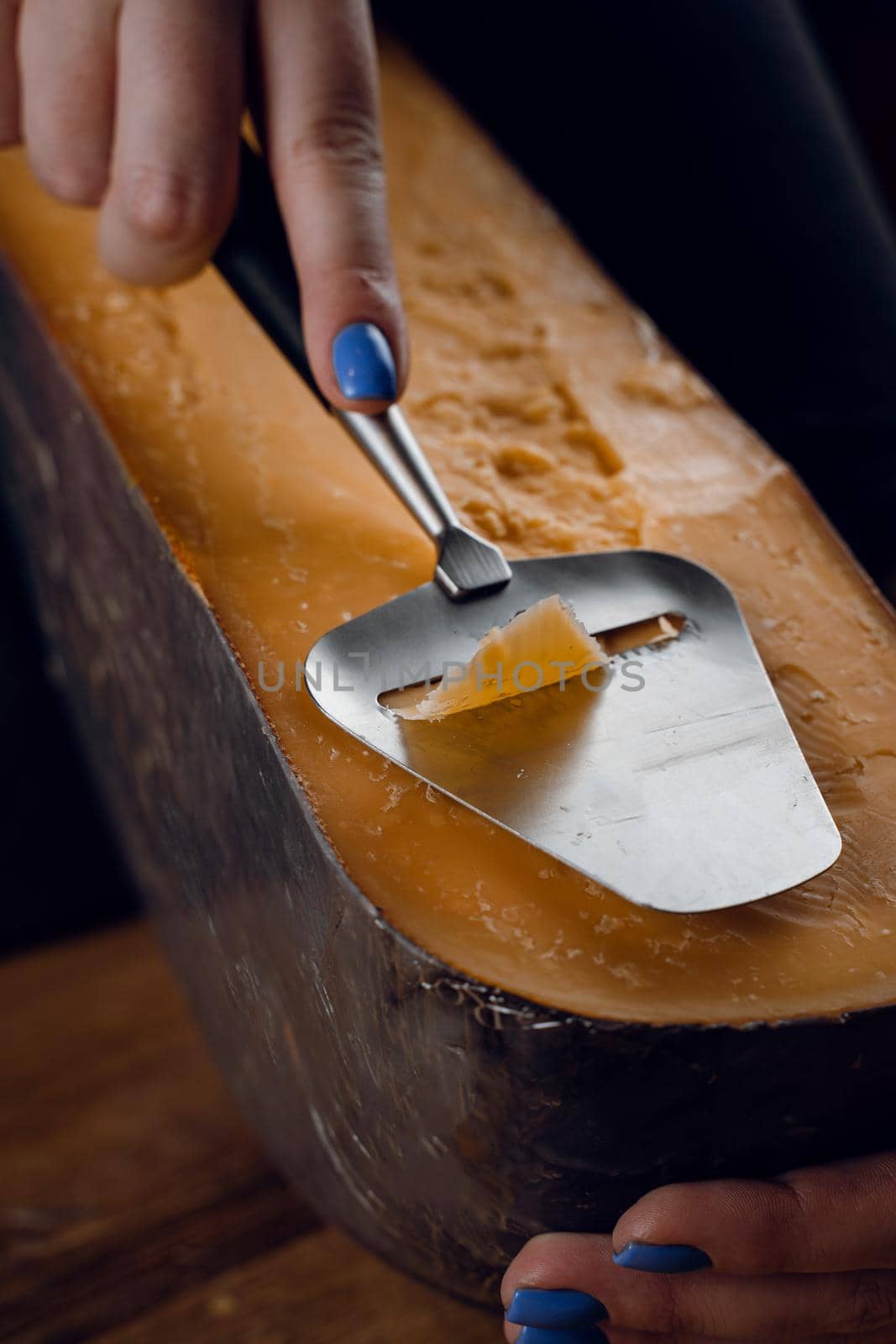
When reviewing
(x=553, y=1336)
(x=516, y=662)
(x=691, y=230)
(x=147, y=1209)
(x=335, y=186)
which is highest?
(x=335, y=186)

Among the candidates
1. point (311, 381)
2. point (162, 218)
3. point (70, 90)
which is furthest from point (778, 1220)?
point (70, 90)

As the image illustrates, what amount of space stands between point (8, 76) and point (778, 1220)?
0.84m

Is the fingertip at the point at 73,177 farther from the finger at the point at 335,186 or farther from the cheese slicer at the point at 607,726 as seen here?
the cheese slicer at the point at 607,726

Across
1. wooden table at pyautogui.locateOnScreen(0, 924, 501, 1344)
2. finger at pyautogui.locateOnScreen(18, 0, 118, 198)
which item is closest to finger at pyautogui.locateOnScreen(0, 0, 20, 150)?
Answer: finger at pyautogui.locateOnScreen(18, 0, 118, 198)

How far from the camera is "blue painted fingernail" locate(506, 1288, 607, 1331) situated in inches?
22.4

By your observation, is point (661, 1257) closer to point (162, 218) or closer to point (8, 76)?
point (162, 218)

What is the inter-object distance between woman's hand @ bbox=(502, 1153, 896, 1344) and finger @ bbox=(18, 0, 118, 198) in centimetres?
70

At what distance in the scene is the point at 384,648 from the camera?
24.6 inches

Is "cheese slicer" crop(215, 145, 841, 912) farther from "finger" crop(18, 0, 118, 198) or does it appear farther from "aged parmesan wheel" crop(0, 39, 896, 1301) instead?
"finger" crop(18, 0, 118, 198)

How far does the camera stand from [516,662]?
0.60 metres

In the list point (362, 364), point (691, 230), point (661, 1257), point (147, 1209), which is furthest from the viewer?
point (691, 230)

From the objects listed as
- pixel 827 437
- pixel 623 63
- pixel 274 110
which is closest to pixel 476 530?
pixel 274 110

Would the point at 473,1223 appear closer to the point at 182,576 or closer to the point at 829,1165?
the point at 829,1165

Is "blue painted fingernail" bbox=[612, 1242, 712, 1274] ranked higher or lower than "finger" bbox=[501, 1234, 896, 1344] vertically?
higher
